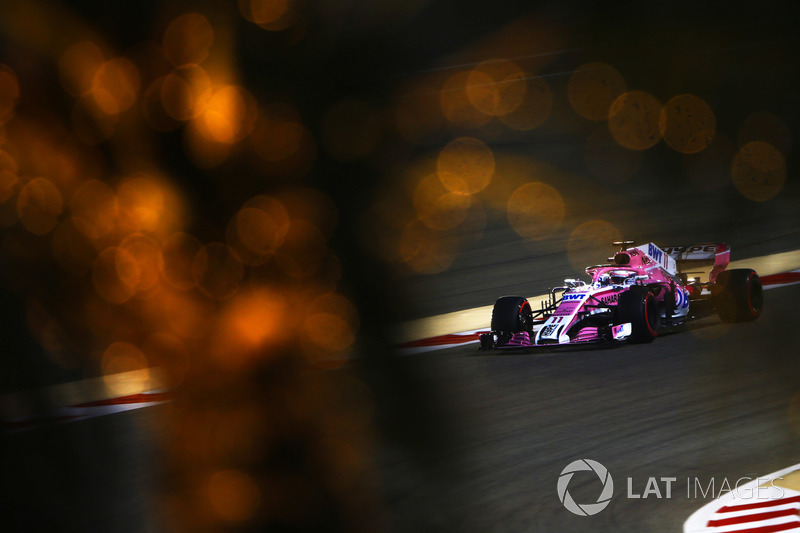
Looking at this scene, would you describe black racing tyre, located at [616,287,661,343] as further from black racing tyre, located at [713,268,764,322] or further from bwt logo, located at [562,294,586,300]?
black racing tyre, located at [713,268,764,322]

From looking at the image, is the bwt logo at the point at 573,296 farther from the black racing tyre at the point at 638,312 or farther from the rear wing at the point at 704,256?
the rear wing at the point at 704,256

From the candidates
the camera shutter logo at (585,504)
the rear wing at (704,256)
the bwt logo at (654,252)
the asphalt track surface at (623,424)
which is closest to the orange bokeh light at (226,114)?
the asphalt track surface at (623,424)

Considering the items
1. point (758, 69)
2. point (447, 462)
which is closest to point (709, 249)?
point (447, 462)

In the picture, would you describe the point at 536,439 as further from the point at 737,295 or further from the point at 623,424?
the point at 737,295

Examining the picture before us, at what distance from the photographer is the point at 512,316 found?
749 centimetres

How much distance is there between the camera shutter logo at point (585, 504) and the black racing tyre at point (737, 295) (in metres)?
3.98

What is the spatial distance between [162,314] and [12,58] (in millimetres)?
346

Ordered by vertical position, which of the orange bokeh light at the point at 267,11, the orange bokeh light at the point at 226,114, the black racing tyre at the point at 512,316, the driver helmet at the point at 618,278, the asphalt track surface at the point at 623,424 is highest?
the driver helmet at the point at 618,278

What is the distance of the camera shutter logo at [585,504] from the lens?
3885mm

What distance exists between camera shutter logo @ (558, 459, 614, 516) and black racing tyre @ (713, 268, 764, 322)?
13.1 ft

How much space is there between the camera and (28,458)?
1.08 meters

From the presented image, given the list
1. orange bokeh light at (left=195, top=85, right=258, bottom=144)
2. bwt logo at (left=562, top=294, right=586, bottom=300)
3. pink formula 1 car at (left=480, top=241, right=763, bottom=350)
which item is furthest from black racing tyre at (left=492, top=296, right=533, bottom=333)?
orange bokeh light at (left=195, top=85, right=258, bottom=144)

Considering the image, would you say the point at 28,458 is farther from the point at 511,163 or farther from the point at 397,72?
the point at 511,163

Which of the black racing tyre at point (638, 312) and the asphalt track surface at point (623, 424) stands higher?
the black racing tyre at point (638, 312)
